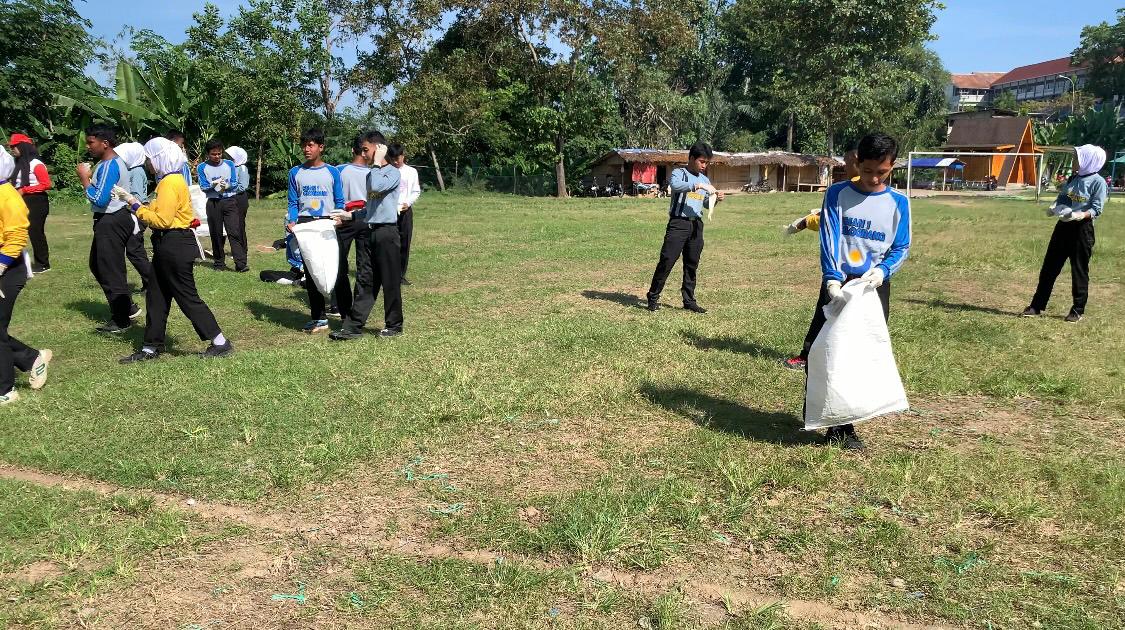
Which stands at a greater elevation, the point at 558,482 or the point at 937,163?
the point at 937,163

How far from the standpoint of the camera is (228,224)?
11.6 meters

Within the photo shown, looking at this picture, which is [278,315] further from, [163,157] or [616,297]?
[616,297]

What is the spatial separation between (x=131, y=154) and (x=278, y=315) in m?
2.29

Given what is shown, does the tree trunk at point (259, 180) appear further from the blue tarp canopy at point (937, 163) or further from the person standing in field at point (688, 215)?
the blue tarp canopy at point (937, 163)

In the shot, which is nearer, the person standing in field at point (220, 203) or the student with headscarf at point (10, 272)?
the student with headscarf at point (10, 272)

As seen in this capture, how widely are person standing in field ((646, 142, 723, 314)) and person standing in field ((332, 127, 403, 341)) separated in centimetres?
298

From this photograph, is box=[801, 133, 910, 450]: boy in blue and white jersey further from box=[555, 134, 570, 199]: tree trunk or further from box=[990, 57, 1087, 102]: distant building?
box=[990, 57, 1087, 102]: distant building

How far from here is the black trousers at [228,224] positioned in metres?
11.6

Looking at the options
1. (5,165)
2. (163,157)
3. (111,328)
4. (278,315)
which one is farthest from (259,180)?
(5,165)

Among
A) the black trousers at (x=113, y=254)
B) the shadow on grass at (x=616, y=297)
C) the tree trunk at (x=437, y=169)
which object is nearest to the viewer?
the black trousers at (x=113, y=254)

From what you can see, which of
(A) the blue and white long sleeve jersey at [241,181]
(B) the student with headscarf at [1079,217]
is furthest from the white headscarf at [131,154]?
(B) the student with headscarf at [1079,217]

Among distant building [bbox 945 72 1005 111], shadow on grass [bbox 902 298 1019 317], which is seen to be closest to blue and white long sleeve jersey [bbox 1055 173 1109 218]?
shadow on grass [bbox 902 298 1019 317]

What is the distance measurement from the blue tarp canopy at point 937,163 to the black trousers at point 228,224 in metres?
51.3

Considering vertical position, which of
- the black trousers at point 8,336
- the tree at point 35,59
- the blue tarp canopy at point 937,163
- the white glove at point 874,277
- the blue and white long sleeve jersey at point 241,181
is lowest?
the black trousers at point 8,336
